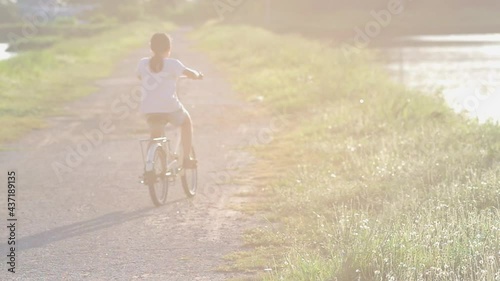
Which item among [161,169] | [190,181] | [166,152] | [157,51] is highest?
[157,51]

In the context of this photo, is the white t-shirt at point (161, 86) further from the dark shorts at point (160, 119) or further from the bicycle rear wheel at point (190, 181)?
the bicycle rear wheel at point (190, 181)

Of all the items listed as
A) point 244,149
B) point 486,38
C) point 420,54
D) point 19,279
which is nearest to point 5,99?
point 244,149

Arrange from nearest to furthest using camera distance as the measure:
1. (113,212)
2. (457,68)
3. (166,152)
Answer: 1. (113,212)
2. (166,152)
3. (457,68)

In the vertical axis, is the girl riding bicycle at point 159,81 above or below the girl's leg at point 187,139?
above

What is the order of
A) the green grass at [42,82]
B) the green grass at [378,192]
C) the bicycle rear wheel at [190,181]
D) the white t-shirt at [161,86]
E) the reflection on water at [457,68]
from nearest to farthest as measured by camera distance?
the green grass at [378,192] < the white t-shirt at [161,86] < the bicycle rear wheel at [190,181] < the green grass at [42,82] < the reflection on water at [457,68]

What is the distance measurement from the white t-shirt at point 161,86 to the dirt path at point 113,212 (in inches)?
38.7

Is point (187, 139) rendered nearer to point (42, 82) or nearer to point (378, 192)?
point (378, 192)

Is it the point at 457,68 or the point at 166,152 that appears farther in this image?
the point at 457,68

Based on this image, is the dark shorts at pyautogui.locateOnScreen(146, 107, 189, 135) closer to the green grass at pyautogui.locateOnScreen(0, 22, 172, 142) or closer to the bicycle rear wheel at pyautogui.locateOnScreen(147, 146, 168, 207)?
the bicycle rear wheel at pyautogui.locateOnScreen(147, 146, 168, 207)

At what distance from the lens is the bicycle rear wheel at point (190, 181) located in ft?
30.1

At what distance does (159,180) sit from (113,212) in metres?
0.54

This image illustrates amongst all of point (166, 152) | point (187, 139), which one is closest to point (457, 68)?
point (187, 139)

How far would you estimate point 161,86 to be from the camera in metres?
8.63

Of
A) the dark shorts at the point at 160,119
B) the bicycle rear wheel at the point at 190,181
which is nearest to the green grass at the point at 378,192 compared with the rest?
the bicycle rear wheel at the point at 190,181
